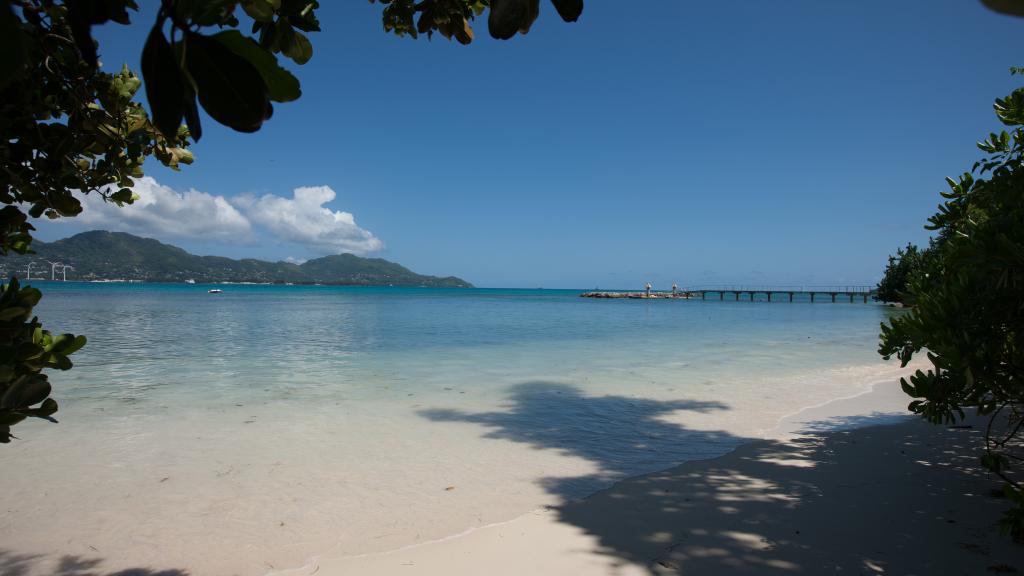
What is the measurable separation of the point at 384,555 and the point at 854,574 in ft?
9.12

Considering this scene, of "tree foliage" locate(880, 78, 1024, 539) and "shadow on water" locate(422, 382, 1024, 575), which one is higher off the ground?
"tree foliage" locate(880, 78, 1024, 539)

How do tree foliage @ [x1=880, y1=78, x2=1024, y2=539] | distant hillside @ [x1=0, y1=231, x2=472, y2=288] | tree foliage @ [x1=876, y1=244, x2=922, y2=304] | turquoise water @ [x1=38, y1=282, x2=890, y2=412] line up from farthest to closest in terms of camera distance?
distant hillside @ [x1=0, y1=231, x2=472, y2=288] → tree foliage @ [x1=876, y1=244, x2=922, y2=304] → turquoise water @ [x1=38, y1=282, x2=890, y2=412] → tree foliage @ [x1=880, y1=78, x2=1024, y2=539]

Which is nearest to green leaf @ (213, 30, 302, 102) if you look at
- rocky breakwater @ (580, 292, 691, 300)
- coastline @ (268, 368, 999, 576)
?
coastline @ (268, 368, 999, 576)

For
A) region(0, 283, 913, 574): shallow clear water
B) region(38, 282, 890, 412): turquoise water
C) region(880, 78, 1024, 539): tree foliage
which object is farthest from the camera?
region(38, 282, 890, 412): turquoise water

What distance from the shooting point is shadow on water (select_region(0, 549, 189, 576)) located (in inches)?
122

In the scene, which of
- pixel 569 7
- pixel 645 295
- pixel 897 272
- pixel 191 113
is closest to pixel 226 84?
pixel 191 113

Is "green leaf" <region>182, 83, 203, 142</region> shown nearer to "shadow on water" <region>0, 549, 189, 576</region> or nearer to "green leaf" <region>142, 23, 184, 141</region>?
"green leaf" <region>142, 23, 184, 141</region>

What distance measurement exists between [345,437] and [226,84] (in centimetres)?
579

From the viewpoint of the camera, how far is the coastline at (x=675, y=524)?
3006mm

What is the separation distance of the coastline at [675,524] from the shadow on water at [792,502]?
1 centimetres

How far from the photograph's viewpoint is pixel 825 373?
1049 cm

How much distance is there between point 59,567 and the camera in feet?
10.5

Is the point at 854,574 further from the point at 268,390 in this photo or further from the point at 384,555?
the point at 268,390

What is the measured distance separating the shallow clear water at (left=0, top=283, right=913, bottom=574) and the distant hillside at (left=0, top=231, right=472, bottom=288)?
273ft
